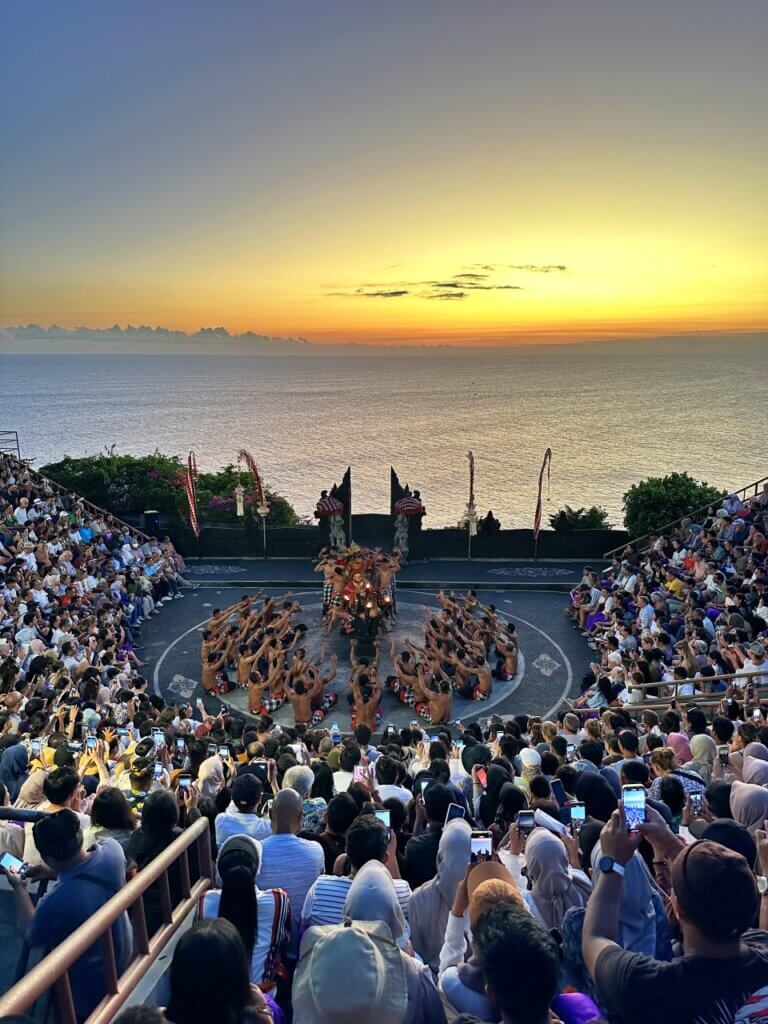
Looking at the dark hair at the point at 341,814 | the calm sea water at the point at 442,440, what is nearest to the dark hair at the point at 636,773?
the dark hair at the point at 341,814

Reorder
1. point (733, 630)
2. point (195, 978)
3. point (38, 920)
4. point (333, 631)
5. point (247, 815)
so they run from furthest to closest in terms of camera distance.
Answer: point (333, 631) → point (733, 630) → point (247, 815) → point (38, 920) → point (195, 978)

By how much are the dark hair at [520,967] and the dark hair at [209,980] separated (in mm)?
967

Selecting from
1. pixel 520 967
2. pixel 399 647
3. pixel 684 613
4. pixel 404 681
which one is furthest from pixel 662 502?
pixel 520 967

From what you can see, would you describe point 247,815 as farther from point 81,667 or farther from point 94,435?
point 94,435

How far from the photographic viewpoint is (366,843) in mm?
4387

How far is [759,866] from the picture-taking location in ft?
14.2

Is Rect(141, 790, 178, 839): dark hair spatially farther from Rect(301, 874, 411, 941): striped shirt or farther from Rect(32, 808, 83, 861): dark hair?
Rect(301, 874, 411, 941): striped shirt

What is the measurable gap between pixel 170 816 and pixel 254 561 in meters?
20.6

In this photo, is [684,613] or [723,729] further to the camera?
[684,613]

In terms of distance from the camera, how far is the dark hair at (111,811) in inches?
204

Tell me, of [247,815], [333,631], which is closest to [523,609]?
[333,631]

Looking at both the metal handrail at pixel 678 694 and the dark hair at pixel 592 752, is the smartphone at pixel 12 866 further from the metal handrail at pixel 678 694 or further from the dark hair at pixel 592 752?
the metal handrail at pixel 678 694

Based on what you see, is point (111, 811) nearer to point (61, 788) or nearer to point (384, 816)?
point (61, 788)

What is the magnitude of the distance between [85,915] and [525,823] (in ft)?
9.78
